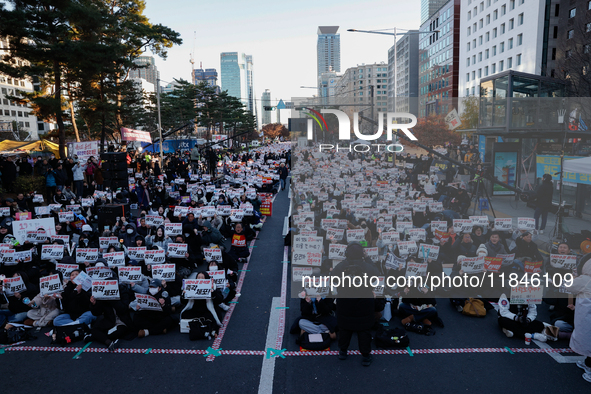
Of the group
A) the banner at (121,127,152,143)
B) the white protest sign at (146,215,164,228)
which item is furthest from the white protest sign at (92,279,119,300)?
the banner at (121,127,152,143)

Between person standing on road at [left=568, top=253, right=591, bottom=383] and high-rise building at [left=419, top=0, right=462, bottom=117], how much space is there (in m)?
69.7

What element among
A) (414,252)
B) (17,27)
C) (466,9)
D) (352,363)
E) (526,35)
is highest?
(466,9)

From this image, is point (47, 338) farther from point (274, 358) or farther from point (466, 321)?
point (466, 321)

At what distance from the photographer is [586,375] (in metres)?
6.29

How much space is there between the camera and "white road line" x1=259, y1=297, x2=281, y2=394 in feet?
21.0

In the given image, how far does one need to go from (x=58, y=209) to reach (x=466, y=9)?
2925 inches

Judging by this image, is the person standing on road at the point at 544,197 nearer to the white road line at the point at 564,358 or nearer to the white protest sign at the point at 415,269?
the white protest sign at the point at 415,269

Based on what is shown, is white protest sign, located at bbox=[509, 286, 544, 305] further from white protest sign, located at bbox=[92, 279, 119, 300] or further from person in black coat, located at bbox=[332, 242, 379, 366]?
white protest sign, located at bbox=[92, 279, 119, 300]

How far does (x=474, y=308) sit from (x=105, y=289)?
26.4 feet

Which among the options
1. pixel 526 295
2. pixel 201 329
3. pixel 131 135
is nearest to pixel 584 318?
pixel 526 295

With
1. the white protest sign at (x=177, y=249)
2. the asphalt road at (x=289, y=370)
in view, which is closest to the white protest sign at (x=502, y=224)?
the asphalt road at (x=289, y=370)

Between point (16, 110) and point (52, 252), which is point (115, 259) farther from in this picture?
point (16, 110)

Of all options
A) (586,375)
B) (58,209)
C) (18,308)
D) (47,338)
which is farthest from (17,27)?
(586,375)

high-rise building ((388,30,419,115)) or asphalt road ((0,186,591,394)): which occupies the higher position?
high-rise building ((388,30,419,115))
